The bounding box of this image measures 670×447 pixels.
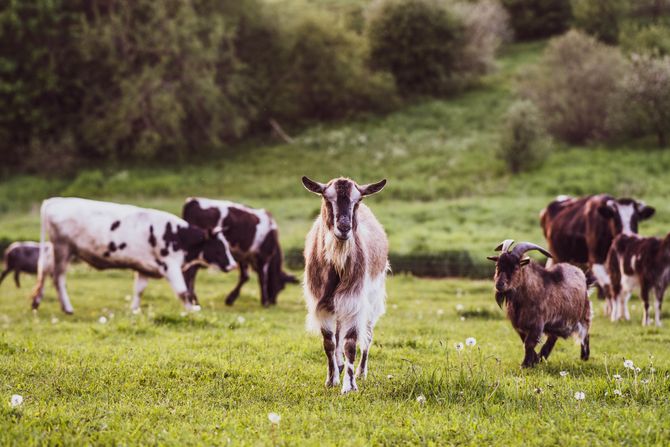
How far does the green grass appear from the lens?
17.8ft

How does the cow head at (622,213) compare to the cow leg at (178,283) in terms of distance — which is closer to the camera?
the cow leg at (178,283)

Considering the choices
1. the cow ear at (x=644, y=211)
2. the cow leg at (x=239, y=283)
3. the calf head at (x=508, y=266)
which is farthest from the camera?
the cow leg at (x=239, y=283)

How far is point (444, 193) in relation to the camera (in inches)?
1276

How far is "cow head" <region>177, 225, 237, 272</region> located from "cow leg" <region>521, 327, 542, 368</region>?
8.09m

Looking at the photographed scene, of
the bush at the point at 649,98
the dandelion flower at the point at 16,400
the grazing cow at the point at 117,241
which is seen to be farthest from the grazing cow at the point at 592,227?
the bush at the point at 649,98

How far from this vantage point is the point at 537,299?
28.9 feet

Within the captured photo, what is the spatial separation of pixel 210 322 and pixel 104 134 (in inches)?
1234

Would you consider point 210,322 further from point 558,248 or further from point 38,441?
point 558,248

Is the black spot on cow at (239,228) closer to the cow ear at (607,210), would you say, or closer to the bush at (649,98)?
the cow ear at (607,210)

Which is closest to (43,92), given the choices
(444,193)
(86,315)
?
(444,193)

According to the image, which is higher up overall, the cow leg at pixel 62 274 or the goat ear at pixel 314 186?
the goat ear at pixel 314 186

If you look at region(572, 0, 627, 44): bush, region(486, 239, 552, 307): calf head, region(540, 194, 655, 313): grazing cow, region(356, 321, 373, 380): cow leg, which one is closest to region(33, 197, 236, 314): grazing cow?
region(356, 321, 373, 380): cow leg

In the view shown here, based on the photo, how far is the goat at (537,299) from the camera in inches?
340

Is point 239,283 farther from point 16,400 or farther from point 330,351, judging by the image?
point 16,400
